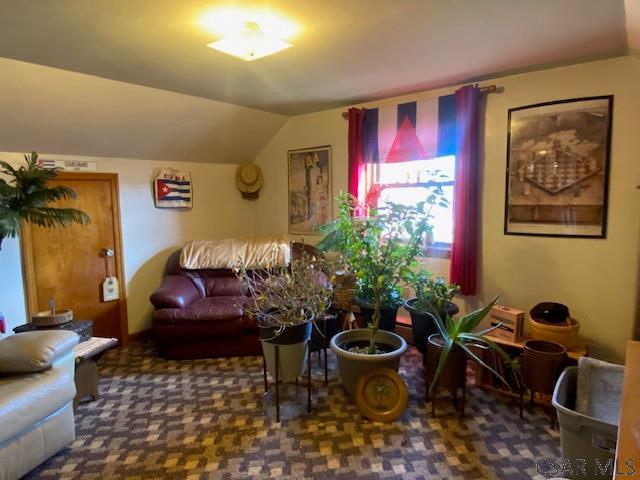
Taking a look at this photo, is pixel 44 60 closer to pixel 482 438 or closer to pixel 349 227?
pixel 349 227

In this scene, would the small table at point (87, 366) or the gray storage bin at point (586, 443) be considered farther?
the small table at point (87, 366)

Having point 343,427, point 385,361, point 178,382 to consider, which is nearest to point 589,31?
point 385,361

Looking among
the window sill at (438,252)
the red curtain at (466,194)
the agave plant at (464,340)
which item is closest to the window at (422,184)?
the window sill at (438,252)

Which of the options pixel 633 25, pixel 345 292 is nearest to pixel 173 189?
pixel 345 292

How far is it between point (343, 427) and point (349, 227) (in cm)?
A: 124

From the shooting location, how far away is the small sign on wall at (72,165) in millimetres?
3258

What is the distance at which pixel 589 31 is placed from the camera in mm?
2154

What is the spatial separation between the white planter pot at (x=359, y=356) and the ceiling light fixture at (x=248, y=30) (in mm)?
1832

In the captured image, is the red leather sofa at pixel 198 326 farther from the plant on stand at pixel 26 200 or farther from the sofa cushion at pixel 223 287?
the plant on stand at pixel 26 200

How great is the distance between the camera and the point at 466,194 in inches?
123

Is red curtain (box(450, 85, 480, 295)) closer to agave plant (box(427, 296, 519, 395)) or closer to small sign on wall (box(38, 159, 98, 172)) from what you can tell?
agave plant (box(427, 296, 519, 395))

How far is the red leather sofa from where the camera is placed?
3244 mm

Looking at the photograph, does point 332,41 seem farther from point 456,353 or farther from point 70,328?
point 70,328

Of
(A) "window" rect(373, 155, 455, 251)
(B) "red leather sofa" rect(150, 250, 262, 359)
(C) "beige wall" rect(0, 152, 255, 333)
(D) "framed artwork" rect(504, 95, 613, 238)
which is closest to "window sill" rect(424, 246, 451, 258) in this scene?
(A) "window" rect(373, 155, 455, 251)
